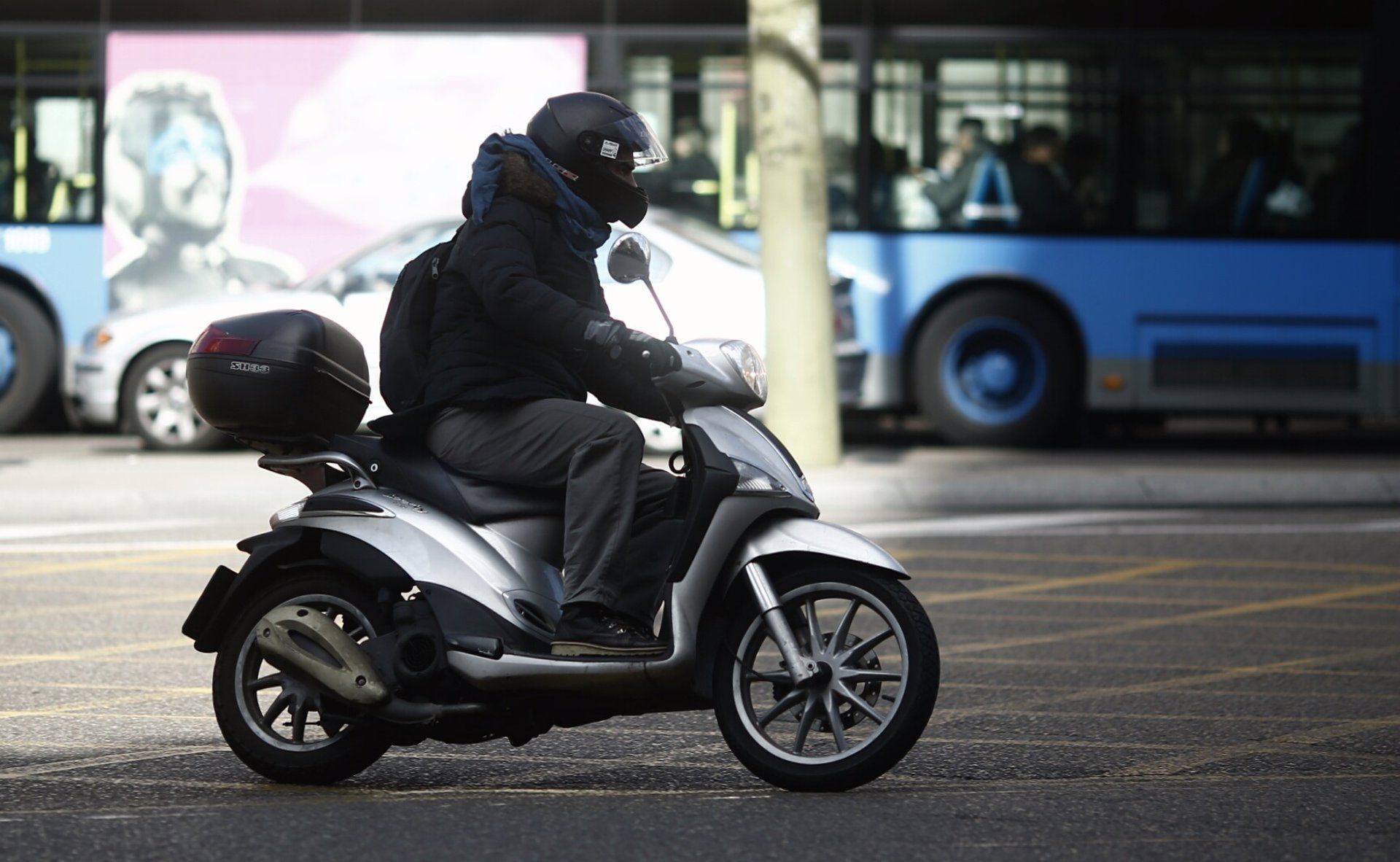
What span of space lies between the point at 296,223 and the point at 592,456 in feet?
36.0

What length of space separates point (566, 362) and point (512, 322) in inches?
9.4

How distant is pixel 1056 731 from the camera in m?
6.17

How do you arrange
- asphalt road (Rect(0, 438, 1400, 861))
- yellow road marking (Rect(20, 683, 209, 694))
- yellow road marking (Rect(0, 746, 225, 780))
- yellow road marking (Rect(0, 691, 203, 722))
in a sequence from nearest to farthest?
asphalt road (Rect(0, 438, 1400, 861)), yellow road marking (Rect(0, 746, 225, 780)), yellow road marking (Rect(0, 691, 203, 722)), yellow road marking (Rect(20, 683, 209, 694))

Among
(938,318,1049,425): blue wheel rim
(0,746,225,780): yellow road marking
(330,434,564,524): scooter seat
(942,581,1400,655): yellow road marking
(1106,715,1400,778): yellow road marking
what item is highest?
(938,318,1049,425): blue wheel rim

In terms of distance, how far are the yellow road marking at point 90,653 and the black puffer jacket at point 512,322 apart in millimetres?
2600

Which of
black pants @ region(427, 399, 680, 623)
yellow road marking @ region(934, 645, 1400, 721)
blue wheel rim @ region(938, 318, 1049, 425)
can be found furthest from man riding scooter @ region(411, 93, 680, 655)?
blue wheel rim @ region(938, 318, 1049, 425)

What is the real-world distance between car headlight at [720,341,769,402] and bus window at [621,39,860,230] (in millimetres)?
10353

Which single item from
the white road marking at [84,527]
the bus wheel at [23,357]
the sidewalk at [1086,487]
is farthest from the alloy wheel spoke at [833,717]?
the bus wheel at [23,357]

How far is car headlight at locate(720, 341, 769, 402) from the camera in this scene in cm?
526

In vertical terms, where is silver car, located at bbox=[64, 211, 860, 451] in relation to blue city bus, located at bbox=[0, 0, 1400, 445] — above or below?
below

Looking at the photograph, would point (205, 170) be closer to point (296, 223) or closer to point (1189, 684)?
point (296, 223)

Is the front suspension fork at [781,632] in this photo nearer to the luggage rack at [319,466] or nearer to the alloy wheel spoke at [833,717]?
the alloy wheel spoke at [833,717]

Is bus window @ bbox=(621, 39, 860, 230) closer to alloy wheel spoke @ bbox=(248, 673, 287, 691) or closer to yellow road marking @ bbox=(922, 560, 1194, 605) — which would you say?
yellow road marking @ bbox=(922, 560, 1194, 605)

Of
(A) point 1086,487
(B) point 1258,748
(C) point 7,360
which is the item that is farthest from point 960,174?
(B) point 1258,748
